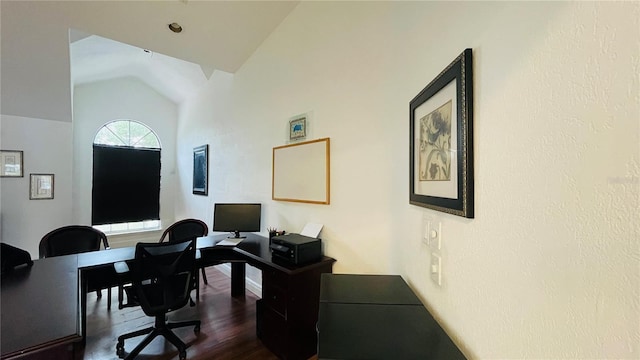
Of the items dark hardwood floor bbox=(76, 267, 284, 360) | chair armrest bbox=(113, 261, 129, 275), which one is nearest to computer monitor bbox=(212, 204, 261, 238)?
dark hardwood floor bbox=(76, 267, 284, 360)

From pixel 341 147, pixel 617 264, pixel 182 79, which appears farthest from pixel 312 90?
pixel 182 79

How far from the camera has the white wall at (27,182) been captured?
3631 millimetres

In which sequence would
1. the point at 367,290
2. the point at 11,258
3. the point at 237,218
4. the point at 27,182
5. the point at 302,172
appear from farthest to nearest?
the point at 27,182, the point at 237,218, the point at 302,172, the point at 11,258, the point at 367,290

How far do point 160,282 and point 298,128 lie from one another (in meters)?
1.87

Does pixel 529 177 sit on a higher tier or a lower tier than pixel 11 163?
lower

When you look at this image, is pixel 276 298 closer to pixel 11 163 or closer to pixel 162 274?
pixel 162 274

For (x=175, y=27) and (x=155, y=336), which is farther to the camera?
(x=175, y=27)

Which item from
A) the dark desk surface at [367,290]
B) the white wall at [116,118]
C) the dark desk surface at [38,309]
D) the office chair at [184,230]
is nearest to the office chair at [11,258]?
the dark desk surface at [38,309]

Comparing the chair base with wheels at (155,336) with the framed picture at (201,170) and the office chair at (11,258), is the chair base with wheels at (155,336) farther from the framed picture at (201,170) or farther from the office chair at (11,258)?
the framed picture at (201,170)

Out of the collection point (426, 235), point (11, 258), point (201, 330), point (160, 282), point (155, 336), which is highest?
point (426, 235)

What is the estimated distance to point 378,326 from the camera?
108cm

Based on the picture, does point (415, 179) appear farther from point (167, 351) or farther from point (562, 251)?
point (167, 351)

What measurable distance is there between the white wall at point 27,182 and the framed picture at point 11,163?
50mm

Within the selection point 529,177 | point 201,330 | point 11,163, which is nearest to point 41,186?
point 11,163
